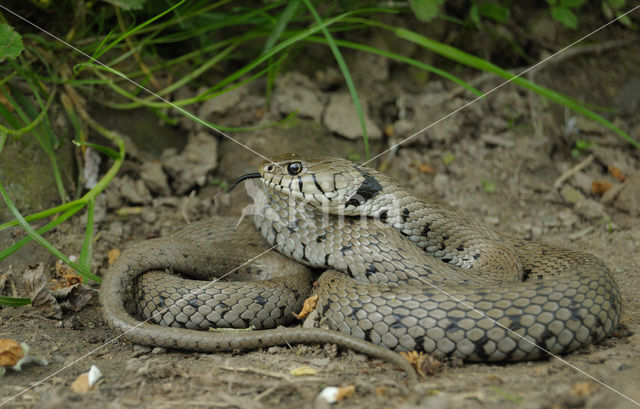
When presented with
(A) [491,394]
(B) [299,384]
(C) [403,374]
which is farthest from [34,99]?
(A) [491,394]

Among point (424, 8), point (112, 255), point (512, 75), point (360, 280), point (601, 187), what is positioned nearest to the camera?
point (360, 280)

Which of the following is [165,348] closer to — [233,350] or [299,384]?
[233,350]

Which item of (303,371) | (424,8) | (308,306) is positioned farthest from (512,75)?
(303,371)

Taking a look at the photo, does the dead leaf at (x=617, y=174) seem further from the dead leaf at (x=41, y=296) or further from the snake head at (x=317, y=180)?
the dead leaf at (x=41, y=296)

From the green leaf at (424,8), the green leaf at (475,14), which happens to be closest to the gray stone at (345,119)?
the green leaf at (424,8)

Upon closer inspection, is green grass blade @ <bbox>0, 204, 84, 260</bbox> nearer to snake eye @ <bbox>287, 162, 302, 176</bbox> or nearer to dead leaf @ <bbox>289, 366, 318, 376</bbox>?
snake eye @ <bbox>287, 162, 302, 176</bbox>

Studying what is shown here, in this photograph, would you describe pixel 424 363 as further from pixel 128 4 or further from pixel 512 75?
pixel 128 4
